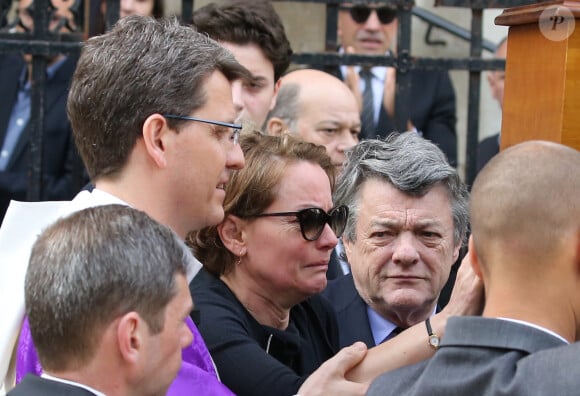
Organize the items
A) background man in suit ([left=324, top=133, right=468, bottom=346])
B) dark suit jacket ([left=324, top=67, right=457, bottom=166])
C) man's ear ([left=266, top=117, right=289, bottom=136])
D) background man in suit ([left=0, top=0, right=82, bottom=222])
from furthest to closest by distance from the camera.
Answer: dark suit jacket ([left=324, top=67, right=457, bottom=166]), background man in suit ([left=0, top=0, right=82, bottom=222]), man's ear ([left=266, top=117, right=289, bottom=136]), background man in suit ([left=324, top=133, right=468, bottom=346])

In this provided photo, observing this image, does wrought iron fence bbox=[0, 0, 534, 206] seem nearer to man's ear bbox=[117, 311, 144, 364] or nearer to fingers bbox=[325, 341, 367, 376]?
fingers bbox=[325, 341, 367, 376]

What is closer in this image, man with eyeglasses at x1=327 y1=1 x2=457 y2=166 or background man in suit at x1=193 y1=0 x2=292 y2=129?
background man in suit at x1=193 y1=0 x2=292 y2=129

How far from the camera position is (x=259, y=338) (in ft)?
11.2

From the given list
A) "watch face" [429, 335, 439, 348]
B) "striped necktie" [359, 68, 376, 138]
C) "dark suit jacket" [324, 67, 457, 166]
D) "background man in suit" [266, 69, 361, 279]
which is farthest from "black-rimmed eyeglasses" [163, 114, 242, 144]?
"dark suit jacket" [324, 67, 457, 166]

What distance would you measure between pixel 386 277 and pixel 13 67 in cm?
273

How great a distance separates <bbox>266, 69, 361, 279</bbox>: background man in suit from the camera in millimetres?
5387

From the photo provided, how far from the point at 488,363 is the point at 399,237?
165 cm

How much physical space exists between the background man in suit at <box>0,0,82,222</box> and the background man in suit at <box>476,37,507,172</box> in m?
2.01

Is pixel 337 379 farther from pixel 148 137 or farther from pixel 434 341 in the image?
pixel 148 137

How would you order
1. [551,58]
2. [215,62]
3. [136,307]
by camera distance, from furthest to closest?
[215,62] < [551,58] < [136,307]

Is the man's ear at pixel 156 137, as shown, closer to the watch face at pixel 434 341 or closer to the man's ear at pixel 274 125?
the watch face at pixel 434 341

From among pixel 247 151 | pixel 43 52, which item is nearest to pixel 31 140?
pixel 43 52

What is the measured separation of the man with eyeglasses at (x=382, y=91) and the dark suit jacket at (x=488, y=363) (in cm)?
363

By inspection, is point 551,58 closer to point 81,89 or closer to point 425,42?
point 81,89
